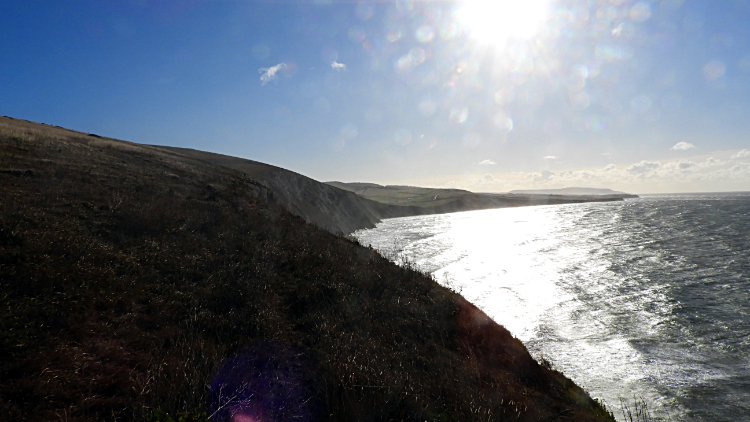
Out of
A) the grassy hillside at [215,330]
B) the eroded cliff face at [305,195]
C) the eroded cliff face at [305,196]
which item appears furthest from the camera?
the eroded cliff face at [305,195]

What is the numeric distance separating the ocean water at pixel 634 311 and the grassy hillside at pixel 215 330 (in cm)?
348

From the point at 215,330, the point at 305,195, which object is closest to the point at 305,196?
the point at 305,195

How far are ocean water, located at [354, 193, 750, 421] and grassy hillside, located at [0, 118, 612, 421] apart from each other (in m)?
3.48

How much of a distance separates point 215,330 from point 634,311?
21680 millimetres

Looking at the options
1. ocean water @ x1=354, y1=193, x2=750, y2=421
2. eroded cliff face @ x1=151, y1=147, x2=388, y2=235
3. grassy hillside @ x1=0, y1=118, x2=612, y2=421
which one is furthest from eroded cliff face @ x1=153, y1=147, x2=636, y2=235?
grassy hillside @ x1=0, y1=118, x2=612, y2=421

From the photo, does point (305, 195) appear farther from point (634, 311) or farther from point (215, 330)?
point (215, 330)

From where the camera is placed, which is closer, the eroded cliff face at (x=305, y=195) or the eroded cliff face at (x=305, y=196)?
the eroded cliff face at (x=305, y=196)

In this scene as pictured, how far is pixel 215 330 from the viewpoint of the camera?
7.29 m

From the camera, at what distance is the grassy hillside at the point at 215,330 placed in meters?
5.07

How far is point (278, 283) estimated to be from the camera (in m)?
10.7

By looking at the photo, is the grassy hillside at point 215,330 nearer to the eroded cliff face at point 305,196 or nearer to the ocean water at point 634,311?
the ocean water at point 634,311

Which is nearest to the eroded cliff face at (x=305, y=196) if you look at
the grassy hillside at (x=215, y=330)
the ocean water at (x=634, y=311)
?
the ocean water at (x=634, y=311)

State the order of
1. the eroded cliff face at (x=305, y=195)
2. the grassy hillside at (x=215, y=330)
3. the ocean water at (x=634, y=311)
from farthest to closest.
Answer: the eroded cliff face at (x=305, y=195), the ocean water at (x=634, y=311), the grassy hillside at (x=215, y=330)

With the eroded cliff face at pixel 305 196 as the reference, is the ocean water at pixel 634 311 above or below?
below
